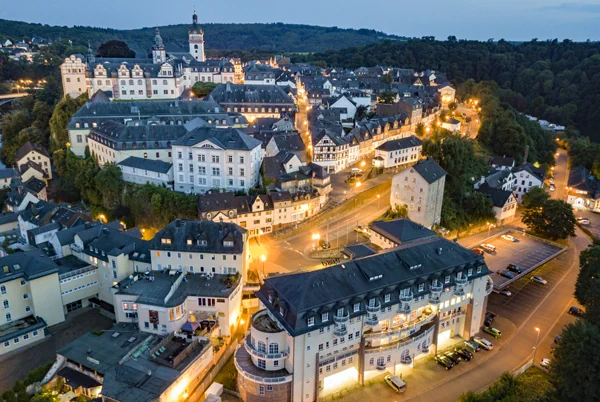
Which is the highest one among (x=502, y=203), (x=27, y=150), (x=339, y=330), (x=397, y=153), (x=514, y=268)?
(x=397, y=153)

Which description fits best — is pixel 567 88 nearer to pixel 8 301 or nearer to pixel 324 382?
pixel 324 382

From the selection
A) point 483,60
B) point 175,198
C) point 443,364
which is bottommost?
point 443,364

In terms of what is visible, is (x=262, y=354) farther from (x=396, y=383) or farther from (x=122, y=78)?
(x=122, y=78)

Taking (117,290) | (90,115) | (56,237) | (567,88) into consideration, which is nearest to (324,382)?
(117,290)

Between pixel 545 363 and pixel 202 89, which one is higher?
pixel 202 89

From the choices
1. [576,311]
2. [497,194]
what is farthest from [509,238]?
[576,311]

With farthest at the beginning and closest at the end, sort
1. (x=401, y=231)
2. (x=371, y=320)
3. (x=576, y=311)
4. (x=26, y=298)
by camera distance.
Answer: (x=401, y=231)
(x=576, y=311)
(x=26, y=298)
(x=371, y=320)

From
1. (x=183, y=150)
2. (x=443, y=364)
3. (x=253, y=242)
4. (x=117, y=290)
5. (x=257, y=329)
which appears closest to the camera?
(x=257, y=329)
